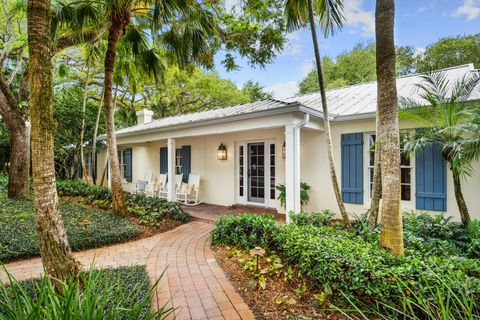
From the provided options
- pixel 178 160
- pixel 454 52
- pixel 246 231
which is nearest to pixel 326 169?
pixel 246 231

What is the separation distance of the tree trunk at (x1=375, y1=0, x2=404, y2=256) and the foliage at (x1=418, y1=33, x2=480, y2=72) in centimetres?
1674

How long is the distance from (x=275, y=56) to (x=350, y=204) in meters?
4.20

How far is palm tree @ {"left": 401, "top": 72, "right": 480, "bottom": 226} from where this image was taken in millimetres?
4250

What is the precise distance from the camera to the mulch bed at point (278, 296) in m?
2.81

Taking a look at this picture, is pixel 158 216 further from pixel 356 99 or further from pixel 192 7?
pixel 356 99

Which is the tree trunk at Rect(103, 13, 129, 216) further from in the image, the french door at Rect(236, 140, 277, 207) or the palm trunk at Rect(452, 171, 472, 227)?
the palm trunk at Rect(452, 171, 472, 227)

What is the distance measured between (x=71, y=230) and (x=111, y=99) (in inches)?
125

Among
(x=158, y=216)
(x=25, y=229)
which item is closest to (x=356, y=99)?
(x=158, y=216)

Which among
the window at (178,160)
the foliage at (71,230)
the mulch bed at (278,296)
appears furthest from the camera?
the window at (178,160)

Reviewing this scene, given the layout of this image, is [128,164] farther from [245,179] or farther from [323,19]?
[323,19]

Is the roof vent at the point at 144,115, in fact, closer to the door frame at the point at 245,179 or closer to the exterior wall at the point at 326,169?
the door frame at the point at 245,179

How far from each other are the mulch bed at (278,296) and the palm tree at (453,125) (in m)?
3.12

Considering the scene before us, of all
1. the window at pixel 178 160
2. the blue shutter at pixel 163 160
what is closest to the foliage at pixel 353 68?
the window at pixel 178 160

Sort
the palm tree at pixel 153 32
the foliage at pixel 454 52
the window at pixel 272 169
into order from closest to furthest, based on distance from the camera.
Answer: the palm tree at pixel 153 32, the window at pixel 272 169, the foliage at pixel 454 52
